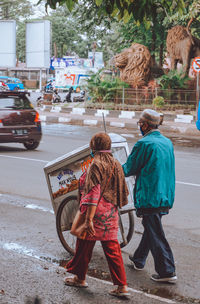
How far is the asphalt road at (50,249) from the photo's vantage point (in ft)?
14.3

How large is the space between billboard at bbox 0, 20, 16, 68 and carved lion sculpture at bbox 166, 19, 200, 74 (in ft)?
68.4

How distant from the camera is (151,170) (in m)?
4.49

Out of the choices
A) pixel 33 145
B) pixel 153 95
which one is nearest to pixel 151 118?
pixel 33 145

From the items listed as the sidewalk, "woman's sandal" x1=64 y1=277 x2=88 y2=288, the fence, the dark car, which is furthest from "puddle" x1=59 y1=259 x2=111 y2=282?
the fence

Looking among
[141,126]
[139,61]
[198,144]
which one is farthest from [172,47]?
[141,126]

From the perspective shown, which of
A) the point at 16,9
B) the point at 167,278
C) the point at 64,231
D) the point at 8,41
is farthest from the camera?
the point at 16,9

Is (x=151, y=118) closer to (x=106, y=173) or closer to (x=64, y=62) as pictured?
(x=106, y=173)

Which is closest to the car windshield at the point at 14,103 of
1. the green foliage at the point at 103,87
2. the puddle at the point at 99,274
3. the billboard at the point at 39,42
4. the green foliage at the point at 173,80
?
the puddle at the point at 99,274

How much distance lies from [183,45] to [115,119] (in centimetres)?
561

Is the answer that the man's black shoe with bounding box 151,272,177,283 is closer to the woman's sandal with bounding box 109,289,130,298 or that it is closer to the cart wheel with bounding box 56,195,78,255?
the woman's sandal with bounding box 109,289,130,298

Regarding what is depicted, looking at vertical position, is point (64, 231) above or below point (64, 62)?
below

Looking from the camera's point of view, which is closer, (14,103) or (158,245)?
(158,245)

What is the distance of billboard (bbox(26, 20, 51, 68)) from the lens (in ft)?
137

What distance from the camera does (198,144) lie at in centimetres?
1593
